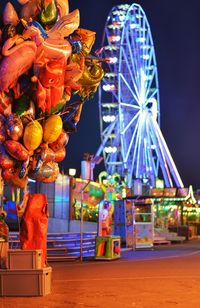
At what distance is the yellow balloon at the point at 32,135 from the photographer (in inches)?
311

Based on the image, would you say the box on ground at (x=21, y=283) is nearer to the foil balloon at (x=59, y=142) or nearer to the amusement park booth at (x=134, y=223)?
the foil balloon at (x=59, y=142)

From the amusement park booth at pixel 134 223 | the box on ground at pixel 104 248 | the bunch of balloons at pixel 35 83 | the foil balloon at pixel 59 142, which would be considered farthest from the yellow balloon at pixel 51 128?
the amusement park booth at pixel 134 223

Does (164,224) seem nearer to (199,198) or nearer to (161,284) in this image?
(199,198)

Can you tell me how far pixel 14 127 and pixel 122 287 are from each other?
377 cm

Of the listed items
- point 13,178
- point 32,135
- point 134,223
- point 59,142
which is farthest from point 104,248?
point 32,135

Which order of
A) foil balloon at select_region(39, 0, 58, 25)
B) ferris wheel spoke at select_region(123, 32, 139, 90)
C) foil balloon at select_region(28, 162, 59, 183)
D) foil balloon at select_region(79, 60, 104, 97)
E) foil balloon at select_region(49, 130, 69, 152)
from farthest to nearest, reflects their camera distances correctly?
ferris wheel spoke at select_region(123, 32, 139, 90), foil balloon at select_region(79, 60, 104, 97), foil balloon at select_region(49, 130, 69, 152), foil balloon at select_region(28, 162, 59, 183), foil balloon at select_region(39, 0, 58, 25)

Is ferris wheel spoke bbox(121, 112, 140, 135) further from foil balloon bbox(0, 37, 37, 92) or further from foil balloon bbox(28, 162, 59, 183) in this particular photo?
foil balloon bbox(0, 37, 37, 92)

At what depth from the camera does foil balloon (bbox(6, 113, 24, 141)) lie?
7719 mm

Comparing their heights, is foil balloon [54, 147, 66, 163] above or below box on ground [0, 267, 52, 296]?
above

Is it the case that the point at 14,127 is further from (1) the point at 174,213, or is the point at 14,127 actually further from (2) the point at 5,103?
(1) the point at 174,213

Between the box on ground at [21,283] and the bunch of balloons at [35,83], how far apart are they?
139 cm

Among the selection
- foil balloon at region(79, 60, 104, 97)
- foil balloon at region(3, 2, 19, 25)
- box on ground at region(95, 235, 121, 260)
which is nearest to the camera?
foil balloon at region(3, 2, 19, 25)

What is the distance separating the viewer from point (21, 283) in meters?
8.59

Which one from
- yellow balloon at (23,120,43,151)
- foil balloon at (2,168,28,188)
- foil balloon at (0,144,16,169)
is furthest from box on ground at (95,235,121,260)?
foil balloon at (0,144,16,169)
